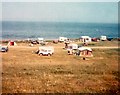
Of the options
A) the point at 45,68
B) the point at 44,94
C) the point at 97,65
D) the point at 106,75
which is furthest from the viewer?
the point at 97,65

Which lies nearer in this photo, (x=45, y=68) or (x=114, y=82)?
(x=114, y=82)

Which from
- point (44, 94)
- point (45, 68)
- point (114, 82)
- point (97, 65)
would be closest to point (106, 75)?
point (114, 82)

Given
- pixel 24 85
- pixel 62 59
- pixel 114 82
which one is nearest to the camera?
pixel 24 85

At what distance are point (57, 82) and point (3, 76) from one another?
4.25m

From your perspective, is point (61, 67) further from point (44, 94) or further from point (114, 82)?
point (44, 94)

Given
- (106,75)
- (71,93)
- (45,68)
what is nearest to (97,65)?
(106,75)

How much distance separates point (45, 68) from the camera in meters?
20.8

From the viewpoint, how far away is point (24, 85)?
15961 millimetres

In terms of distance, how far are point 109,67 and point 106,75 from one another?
290 centimetres

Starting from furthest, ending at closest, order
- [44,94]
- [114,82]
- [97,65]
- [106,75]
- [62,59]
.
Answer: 1. [62,59]
2. [97,65]
3. [106,75]
4. [114,82]
5. [44,94]

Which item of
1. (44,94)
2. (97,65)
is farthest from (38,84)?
(97,65)

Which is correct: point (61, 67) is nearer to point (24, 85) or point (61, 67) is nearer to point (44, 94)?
point (24, 85)

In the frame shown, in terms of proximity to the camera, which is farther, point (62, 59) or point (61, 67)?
point (62, 59)

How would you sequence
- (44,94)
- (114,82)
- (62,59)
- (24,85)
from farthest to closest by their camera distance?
1. (62,59)
2. (114,82)
3. (24,85)
4. (44,94)
